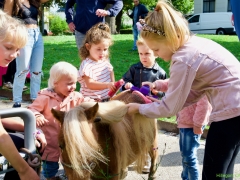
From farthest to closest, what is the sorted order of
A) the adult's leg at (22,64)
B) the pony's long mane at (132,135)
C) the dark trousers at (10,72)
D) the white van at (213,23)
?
Answer: the white van at (213,23)
the dark trousers at (10,72)
the adult's leg at (22,64)
the pony's long mane at (132,135)

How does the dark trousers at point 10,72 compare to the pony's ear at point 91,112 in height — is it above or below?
below

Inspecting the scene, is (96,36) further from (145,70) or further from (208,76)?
(208,76)

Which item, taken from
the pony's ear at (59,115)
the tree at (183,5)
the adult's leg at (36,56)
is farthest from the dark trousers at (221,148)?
the tree at (183,5)

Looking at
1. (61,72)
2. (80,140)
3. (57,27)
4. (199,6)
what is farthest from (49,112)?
(199,6)

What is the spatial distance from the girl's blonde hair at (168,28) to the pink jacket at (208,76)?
6 centimetres

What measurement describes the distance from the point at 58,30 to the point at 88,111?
A: 32.4m

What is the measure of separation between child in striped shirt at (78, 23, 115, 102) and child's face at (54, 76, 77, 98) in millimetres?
594

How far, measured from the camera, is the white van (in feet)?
91.2

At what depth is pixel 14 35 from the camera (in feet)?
7.00

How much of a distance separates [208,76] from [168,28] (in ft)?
1.31

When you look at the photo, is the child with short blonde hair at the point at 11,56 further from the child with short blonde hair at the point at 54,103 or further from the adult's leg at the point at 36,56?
the adult's leg at the point at 36,56

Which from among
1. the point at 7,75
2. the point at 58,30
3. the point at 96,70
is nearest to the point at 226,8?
the point at 58,30

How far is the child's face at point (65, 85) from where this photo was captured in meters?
3.12

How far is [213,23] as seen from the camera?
2867 centimetres
